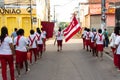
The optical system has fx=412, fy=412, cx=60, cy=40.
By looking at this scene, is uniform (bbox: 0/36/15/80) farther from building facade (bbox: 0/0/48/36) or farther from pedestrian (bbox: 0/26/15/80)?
building facade (bbox: 0/0/48/36)

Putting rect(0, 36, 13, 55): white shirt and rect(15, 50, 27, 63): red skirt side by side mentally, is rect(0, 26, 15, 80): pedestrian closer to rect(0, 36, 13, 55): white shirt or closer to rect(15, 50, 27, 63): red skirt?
rect(0, 36, 13, 55): white shirt

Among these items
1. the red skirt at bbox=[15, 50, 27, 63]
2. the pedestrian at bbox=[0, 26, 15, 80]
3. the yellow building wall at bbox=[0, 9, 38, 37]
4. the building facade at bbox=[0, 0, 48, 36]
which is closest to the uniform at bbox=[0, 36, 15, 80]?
the pedestrian at bbox=[0, 26, 15, 80]

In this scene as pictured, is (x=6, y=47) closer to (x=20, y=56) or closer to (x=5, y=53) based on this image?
(x=5, y=53)

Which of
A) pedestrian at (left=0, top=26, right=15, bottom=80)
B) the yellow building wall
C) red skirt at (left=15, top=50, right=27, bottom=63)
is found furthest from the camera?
the yellow building wall

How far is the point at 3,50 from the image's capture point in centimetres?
1335

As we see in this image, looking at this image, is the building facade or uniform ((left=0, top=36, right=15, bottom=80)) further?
the building facade

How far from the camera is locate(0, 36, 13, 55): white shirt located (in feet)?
43.4

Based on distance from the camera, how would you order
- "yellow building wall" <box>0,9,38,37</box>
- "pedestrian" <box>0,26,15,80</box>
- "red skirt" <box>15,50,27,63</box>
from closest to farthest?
"pedestrian" <box>0,26,15,80</box> → "red skirt" <box>15,50,27,63</box> → "yellow building wall" <box>0,9,38,37</box>

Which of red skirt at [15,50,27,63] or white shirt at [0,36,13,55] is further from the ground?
white shirt at [0,36,13,55]

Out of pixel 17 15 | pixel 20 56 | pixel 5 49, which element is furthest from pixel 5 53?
pixel 17 15

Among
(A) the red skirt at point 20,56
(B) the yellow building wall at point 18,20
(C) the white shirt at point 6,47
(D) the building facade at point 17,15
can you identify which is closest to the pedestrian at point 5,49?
(C) the white shirt at point 6,47

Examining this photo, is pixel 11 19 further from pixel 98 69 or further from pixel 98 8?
pixel 98 69

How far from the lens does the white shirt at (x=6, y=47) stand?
1322 centimetres

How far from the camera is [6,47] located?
523 inches
